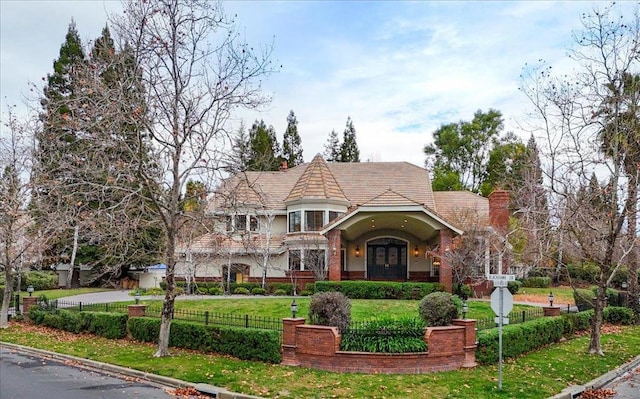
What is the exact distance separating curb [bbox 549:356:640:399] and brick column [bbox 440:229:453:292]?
39.2ft

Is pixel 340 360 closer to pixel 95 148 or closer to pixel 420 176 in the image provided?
pixel 95 148

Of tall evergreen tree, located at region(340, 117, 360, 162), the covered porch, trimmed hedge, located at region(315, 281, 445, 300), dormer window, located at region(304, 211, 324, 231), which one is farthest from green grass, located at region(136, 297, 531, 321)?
tall evergreen tree, located at region(340, 117, 360, 162)

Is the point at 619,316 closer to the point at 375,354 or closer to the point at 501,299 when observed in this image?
the point at 501,299

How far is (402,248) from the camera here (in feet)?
112

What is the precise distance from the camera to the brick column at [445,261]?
27969mm

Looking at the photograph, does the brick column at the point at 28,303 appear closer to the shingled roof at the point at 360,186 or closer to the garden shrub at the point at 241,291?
the garden shrub at the point at 241,291

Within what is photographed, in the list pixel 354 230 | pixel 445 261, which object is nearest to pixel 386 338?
pixel 445 261

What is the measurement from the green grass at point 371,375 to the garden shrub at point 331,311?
135cm

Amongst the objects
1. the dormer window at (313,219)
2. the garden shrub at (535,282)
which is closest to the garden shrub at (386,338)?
the dormer window at (313,219)

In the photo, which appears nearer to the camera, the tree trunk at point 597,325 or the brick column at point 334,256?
the tree trunk at point 597,325

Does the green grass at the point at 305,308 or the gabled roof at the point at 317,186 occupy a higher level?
the gabled roof at the point at 317,186

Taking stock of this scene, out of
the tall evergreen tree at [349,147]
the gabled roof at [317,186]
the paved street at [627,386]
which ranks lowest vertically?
the paved street at [627,386]

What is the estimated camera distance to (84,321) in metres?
19.7

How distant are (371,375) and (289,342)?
2.33 metres
